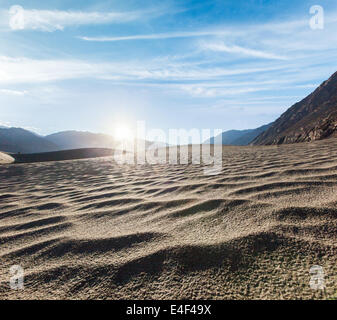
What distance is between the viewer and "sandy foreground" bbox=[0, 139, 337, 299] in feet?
2.65

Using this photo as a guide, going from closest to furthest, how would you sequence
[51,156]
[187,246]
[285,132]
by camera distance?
[187,246]
[51,156]
[285,132]

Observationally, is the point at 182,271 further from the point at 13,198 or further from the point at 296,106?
the point at 296,106

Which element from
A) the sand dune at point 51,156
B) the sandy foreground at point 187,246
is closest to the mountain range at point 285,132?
the sand dune at point 51,156

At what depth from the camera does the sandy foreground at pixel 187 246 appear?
81 cm

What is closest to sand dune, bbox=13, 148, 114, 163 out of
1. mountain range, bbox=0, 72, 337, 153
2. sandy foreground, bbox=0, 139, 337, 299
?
mountain range, bbox=0, 72, 337, 153

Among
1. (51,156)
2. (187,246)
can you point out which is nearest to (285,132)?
(51,156)

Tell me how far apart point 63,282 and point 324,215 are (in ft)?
5.07

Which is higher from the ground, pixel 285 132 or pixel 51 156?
pixel 285 132

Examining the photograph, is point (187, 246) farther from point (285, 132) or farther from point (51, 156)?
point (285, 132)

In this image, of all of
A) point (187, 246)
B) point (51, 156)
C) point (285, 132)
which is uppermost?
point (285, 132)

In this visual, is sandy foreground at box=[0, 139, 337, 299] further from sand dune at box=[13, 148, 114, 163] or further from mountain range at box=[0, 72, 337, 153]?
mountain range at box=[0, 72, 337, 153]

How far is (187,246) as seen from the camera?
1.07 metres

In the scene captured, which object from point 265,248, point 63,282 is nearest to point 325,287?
point 265,248

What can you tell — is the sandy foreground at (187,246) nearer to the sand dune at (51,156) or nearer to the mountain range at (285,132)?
the sand dune at (51,156)
